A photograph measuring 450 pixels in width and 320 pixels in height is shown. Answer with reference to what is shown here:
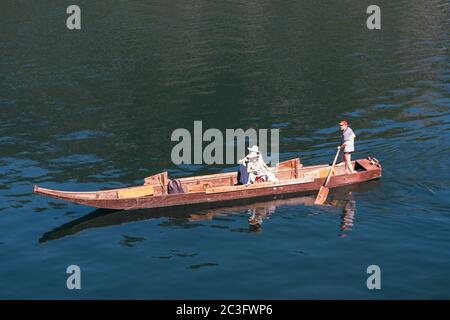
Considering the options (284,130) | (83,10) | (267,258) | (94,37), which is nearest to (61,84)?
(94,37)

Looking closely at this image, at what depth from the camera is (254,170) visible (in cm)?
3422

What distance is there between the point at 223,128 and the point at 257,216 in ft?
46.8

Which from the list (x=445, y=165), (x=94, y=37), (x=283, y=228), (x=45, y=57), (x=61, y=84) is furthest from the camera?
(x=94, y=37)

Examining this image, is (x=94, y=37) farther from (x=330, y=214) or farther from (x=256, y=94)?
(x=330, y=214)

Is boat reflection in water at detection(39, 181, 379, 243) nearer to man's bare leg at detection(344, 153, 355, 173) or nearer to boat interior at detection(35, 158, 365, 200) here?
boat interior at detection(35, 158, 365, 200)

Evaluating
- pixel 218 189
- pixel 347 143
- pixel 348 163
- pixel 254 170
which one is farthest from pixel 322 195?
pixel 218 189

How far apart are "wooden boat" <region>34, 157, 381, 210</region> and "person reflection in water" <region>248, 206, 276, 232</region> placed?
0.92m

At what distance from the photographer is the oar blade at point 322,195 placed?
33.6m

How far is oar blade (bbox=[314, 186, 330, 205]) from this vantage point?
3359cm

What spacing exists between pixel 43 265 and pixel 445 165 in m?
20.6

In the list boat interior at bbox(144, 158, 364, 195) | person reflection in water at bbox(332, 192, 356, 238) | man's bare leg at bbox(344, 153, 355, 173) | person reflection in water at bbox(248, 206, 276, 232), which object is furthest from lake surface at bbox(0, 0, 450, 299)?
boat interior at bbox(144, 158, 364, 195)

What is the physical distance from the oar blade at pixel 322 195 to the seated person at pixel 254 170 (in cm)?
235

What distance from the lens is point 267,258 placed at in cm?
2842

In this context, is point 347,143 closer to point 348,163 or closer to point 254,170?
point 348,163
